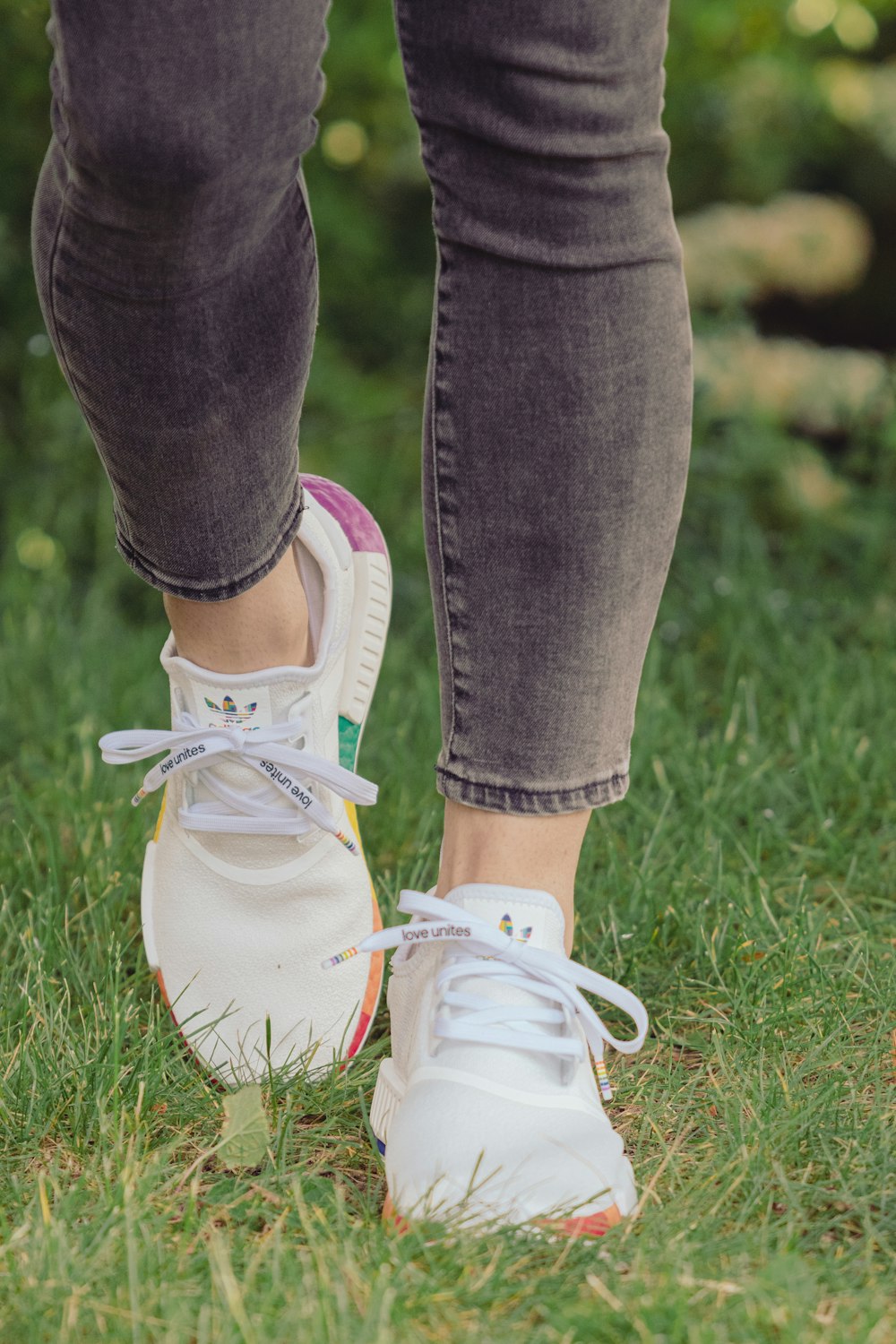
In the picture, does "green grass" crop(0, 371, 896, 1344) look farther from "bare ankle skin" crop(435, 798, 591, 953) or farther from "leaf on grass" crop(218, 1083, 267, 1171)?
"bare ankle skin" crop(435, 798, 591, 953)

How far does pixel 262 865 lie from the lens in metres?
1.23

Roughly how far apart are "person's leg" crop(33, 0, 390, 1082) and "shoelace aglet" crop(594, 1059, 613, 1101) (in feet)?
0.78

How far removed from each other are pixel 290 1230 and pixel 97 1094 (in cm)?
22

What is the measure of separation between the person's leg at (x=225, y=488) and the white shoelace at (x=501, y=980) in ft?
0.62

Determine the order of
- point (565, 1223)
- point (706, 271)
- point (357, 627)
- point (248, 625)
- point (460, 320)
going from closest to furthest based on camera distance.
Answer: point (565, 1223) → point (460, 320) → point (248, 625) → point (357, 627) → point (706, 271)

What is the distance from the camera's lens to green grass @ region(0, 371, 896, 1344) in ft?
2.73

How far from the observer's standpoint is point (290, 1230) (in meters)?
0.95

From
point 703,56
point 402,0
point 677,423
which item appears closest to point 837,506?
point 703,56

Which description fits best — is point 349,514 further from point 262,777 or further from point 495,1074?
point 495,1074

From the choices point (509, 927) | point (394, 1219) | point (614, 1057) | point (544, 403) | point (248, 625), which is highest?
point (544, 403)

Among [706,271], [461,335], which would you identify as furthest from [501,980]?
[706,271]

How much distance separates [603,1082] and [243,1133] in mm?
304

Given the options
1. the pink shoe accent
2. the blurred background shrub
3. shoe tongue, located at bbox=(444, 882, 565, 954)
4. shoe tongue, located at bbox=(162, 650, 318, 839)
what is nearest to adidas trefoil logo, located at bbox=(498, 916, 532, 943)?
shoe tongue, located at bbox=(444, 882, 565, 954)

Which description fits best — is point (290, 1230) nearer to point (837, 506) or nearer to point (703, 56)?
point (837, 506)
